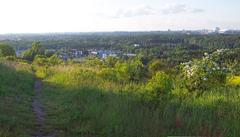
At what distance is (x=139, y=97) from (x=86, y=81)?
5071 mm

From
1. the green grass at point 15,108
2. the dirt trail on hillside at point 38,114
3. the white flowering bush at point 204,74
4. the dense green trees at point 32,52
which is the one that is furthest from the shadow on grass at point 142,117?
the dense green trees at point 32,52

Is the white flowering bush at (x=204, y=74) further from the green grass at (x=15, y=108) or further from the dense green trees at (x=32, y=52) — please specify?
the dense green trees at (x=32, y=52)

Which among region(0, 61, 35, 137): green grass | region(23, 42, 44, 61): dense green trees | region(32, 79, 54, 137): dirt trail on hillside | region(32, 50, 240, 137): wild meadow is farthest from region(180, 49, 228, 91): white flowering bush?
region(23, 42, 44, 61): dense green trees

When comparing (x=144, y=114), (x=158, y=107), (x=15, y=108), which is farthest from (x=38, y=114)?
(x=158, y=107)

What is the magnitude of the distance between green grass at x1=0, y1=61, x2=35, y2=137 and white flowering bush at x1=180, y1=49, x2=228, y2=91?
4.22 m

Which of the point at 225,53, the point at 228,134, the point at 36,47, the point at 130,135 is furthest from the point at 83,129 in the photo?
the point at 36,47

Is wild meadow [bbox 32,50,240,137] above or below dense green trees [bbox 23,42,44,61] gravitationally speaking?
above

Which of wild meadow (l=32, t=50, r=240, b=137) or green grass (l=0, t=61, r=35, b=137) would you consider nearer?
green grass (l=0, t=61, r=35, b=137)

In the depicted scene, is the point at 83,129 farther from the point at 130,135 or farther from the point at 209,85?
the point at 209,85

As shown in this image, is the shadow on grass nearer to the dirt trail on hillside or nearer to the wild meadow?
the wild meadow

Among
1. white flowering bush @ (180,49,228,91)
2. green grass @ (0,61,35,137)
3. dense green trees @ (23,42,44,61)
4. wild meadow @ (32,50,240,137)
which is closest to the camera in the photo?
green grass @ (0,61,35,137)

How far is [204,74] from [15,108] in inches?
192

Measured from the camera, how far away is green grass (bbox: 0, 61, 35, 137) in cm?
719

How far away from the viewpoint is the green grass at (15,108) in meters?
7.19
